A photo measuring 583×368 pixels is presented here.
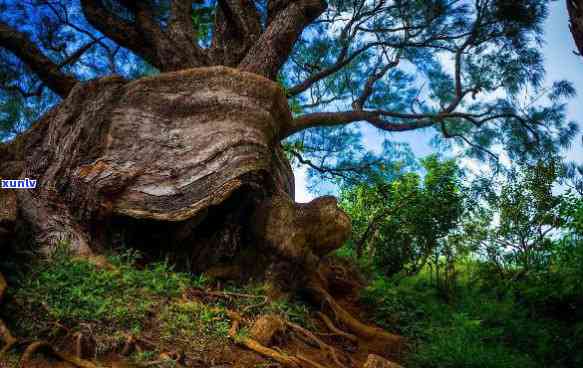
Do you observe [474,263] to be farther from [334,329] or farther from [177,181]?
[177,181]

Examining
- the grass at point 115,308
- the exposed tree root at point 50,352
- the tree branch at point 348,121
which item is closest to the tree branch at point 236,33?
the tree branch at point 348,121

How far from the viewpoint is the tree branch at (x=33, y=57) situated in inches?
221

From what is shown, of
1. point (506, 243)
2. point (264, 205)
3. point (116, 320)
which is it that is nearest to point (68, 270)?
point (116, 320)

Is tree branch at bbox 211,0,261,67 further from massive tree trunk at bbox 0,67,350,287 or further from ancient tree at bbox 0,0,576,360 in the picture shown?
massive tree trunk at bbox 0,67,350,287

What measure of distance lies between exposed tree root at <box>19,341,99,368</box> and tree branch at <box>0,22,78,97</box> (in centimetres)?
405

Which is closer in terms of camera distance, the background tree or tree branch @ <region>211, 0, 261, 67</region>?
tree branch @ <region>211, 0, 261, 67</region>

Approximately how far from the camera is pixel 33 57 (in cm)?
575

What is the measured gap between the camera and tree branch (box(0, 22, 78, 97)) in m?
5.61

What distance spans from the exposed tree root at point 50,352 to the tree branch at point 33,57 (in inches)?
159

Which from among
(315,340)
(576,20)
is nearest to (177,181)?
(315,340)

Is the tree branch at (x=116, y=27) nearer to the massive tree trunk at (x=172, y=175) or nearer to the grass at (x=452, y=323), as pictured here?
the massive tree trunk at (x=172, y=175)

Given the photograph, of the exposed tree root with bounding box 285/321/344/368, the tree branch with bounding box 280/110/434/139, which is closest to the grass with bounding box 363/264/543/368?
the exposed tree root with bounding box 285/321/344/368

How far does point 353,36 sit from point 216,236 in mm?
5258

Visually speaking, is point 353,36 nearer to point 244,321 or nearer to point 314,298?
point 314,298
